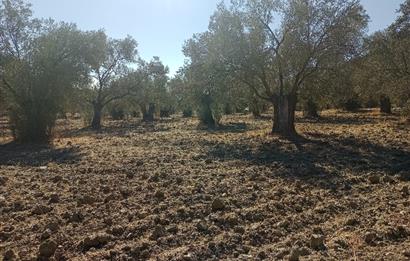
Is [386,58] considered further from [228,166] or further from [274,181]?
[274,181]

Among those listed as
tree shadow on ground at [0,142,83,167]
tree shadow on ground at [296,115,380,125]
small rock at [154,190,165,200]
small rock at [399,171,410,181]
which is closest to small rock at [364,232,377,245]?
small rock at [154,190,165,200]

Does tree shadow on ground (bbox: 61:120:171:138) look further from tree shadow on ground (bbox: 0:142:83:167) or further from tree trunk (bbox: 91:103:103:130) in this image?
tree shadow on ground (bbox: 0:142:83:167)

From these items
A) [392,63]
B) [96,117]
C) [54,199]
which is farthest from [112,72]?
[54,199]

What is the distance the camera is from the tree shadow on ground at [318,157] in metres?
11.9

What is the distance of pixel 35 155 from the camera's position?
17219 millimetres

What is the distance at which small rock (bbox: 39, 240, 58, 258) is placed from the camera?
20.0ft

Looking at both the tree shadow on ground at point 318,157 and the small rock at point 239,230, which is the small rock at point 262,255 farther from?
the tree shadow on ground at point 318,157

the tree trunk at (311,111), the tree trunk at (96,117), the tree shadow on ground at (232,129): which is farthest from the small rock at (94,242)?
the tree trunk at (311,111)

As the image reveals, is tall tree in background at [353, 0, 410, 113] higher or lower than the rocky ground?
higher

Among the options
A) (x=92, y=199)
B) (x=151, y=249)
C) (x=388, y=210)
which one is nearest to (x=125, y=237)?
(x=151, y=249)

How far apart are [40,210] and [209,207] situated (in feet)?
9.67

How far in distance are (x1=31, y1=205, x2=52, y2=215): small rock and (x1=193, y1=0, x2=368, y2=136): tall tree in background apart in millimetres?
14414

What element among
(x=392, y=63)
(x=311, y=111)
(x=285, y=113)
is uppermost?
(x=392, y=63)

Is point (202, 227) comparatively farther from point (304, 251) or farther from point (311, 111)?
point (311, 111)
